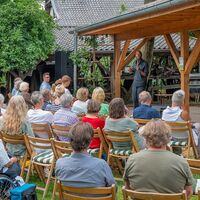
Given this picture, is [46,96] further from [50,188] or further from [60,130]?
[50,188]

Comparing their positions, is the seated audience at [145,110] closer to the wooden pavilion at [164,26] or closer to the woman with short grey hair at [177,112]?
the woman with short grey hair at [177,112]

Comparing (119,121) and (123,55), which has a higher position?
(123,55)

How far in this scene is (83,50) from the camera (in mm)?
18406

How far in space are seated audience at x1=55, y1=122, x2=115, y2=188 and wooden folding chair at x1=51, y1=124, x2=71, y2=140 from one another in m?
2.51

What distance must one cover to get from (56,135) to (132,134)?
124cm

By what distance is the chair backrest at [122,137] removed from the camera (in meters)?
6.89

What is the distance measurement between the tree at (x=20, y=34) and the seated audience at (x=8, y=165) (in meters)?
15.1

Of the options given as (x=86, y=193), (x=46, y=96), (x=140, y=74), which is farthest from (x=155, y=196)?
(x=140, y=74)

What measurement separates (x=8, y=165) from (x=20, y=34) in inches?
612

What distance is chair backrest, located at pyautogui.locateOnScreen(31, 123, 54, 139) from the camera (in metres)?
7.51

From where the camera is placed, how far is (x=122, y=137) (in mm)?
7070

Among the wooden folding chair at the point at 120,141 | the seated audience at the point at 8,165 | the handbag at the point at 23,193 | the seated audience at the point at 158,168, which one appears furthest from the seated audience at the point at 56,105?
the seated audience at the point at 158,168

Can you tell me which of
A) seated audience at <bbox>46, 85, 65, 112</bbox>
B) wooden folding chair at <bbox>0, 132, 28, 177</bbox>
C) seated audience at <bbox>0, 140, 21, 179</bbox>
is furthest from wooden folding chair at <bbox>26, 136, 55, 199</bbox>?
seated audience at <bbox>46, 85, 65, 112</bbox>

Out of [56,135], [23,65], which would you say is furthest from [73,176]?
[23,65]
